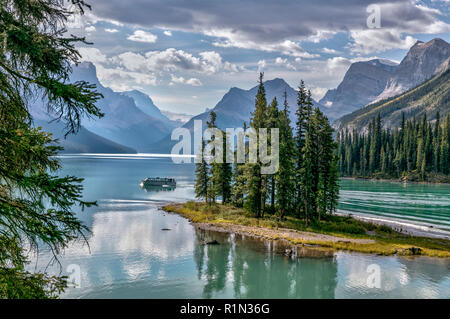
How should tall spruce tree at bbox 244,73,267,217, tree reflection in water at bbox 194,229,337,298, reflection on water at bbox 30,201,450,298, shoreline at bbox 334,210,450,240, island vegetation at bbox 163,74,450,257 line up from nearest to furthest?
1. reflection on water at bbox 30,201,450,298
2. tree reflection in water at bbox 194,229,337,298
3. island vegetation at bbox 163,74,450,257
4. shoreline at bbox 334,210,450,240
5. tall spruce tree at bbox 244,73,267,217

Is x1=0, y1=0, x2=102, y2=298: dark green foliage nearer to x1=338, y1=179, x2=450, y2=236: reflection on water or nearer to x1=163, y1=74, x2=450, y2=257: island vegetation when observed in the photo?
x1=163, y1=74, x2=450, y2=257: island vegetation

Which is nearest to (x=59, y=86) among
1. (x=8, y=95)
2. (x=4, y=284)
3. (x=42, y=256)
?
(x=8, y=95)

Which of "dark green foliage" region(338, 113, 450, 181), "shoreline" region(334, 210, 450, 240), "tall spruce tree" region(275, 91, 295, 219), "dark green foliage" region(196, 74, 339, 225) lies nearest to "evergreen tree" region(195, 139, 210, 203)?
"dark green foliage" region(196, 74, 339, 225)

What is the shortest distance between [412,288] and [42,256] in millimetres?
35973

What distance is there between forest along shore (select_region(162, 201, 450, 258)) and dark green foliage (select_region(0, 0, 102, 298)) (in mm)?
37783

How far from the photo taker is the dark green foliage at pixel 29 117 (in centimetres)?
752

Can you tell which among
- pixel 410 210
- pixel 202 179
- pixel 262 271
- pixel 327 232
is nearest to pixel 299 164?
pixel 327 232

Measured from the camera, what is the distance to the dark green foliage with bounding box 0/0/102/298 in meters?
7.52

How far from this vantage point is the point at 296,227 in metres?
50.1

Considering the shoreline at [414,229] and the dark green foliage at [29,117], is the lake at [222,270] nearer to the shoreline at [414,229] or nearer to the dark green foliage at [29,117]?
the shoreline at [414,229]

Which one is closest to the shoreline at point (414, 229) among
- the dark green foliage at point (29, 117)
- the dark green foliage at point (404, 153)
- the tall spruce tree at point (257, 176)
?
the tall spruce tree at point (257, 176)

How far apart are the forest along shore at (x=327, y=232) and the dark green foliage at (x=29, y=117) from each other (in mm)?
37783

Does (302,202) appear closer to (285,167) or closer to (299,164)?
(299,164)

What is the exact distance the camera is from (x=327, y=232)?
4794 centimetres
